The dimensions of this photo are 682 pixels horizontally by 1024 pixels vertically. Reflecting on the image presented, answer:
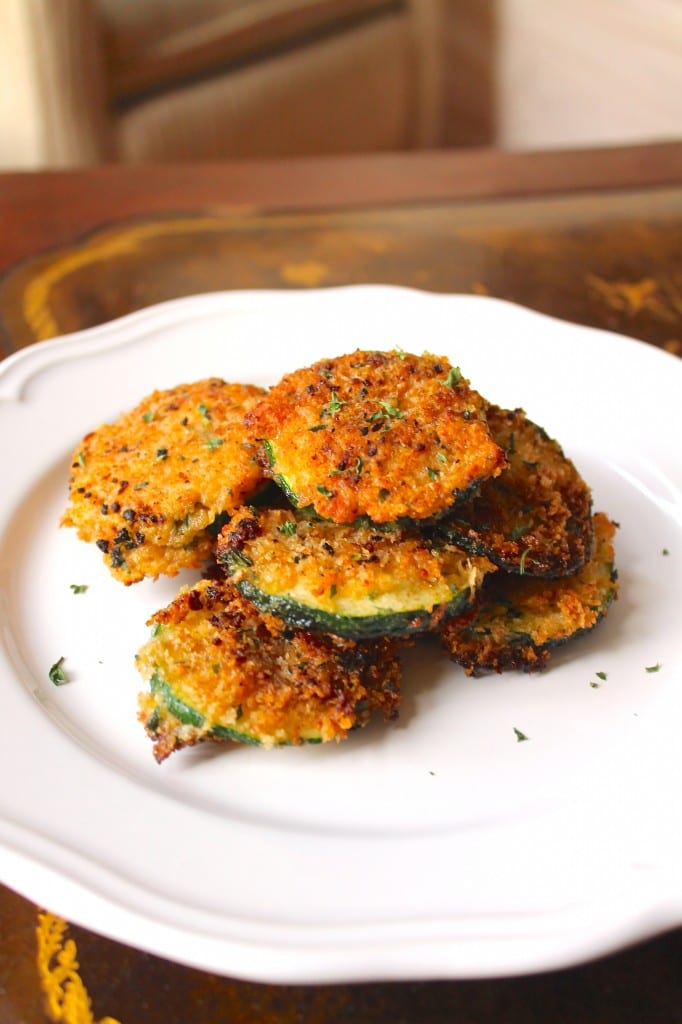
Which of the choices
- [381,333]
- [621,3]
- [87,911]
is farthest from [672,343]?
[621,3]

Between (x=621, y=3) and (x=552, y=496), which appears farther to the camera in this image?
(x=621, y=3)

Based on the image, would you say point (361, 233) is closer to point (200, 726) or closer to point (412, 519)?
point (412, 519)

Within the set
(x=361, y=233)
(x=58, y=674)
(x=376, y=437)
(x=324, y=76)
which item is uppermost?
(x=324, y=76)

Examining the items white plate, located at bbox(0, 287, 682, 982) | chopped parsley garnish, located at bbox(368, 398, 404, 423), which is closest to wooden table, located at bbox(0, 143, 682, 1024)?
white plate, located at bbox(0, 287, 682, 982)

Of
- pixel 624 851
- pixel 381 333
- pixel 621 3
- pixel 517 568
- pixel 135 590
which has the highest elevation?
pixel 621 3

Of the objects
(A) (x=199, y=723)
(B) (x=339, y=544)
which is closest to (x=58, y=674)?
(A) (x=199, y=723)

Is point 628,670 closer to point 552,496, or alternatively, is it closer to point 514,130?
point 552,496

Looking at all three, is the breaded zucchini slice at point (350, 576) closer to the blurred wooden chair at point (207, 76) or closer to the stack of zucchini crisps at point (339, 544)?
the stack of zucchini crisps at point (339, 544)

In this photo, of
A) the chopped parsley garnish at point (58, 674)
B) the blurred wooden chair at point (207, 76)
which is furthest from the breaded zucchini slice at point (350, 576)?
the blurred wooden chair at point (207, 76)
